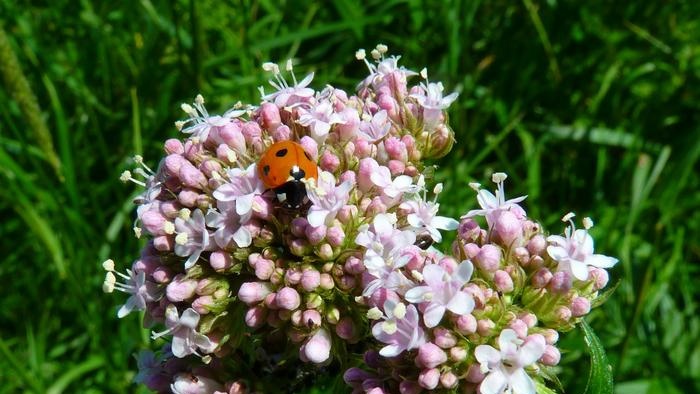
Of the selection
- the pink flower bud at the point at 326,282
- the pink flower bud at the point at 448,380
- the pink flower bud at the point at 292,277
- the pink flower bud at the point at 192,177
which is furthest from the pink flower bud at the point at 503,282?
the pink flower bud at the point at 192,177

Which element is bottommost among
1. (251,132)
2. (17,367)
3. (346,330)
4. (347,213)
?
(17,367)

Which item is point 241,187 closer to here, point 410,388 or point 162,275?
point 162,275

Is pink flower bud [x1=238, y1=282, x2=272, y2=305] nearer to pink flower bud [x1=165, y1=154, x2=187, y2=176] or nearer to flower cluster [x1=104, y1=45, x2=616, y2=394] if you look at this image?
flower cluster [x1=104, y1=45, x2=616, y2=394]

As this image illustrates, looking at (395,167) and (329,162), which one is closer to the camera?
(329,162)

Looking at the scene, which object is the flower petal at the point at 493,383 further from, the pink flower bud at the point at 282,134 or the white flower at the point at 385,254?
the pink flower bud at the point at 282,134

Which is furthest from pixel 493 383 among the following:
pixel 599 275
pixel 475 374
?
pixel 599 275

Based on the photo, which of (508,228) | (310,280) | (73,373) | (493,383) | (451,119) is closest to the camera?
(493,383)
